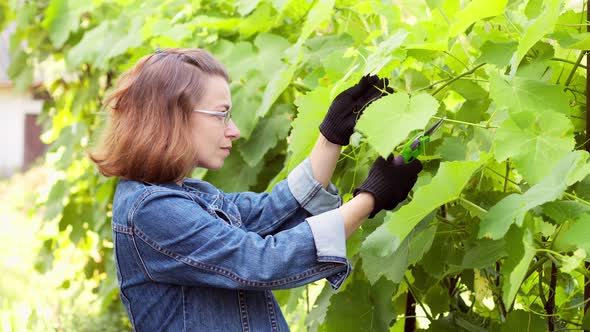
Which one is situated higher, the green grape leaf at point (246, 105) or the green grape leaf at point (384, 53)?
the green grape leaf at point (384, 53)

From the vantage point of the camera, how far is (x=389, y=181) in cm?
162

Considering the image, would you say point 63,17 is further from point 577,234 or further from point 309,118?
point 577,234

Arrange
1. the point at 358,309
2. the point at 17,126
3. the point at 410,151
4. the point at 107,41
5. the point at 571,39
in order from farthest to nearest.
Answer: the point at 17,126, the point at 107,41, the point at 358,309, the point at 410,151, the point at 571,39

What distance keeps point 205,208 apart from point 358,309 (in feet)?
1.41

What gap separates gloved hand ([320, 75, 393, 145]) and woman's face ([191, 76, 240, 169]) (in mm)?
187

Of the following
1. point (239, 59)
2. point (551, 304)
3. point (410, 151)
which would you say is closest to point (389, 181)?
point (410, 151)

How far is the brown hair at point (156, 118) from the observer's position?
1761 millimetres

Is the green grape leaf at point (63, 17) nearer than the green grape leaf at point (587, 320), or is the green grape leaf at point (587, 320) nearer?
the green grape leaf at point (587, 320)

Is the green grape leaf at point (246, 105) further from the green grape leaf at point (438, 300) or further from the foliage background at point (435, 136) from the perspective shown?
the green grape leaf at point (438, 300)

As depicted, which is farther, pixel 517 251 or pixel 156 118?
pixel 156 118

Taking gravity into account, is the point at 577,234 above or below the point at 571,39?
below

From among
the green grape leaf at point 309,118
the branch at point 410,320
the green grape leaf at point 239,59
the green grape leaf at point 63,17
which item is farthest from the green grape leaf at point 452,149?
the green grape leaf at point 63,17

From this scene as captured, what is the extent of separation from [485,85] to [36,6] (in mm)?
3100

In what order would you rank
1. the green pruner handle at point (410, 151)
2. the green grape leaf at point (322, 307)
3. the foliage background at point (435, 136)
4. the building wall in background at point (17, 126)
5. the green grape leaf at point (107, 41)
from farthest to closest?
the building wall in background at point (17, 126) → the green grape leaf at point (107, 41) → the green grape leaf at point (322, 307) → the green pruner handle at point (410, 151) → the foliage background at point (435, 136)
